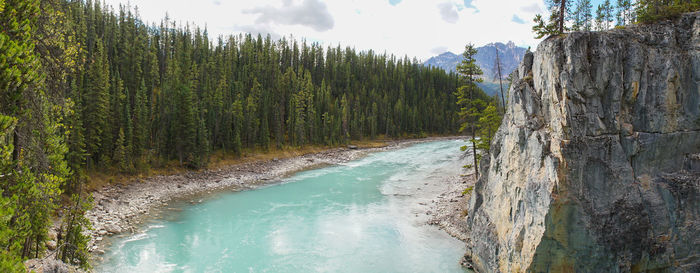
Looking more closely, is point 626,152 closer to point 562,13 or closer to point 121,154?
point 562,13

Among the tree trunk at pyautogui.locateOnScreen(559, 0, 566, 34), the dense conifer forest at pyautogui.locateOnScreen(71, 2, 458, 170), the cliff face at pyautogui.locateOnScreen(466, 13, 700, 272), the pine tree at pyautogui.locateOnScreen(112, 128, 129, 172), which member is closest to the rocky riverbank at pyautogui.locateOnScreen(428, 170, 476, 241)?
the cliff face at pyautogui.locateOnScreen(466, 13, 700, 272)

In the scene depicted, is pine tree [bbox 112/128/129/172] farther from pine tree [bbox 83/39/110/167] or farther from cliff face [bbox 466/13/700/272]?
cliff face [bbox 466/13/700/272]

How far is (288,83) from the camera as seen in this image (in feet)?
250

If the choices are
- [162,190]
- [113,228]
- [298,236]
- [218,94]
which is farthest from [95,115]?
[298,236]

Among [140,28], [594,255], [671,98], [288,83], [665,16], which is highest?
[140,28]

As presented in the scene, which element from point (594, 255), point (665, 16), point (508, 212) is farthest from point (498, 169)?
point (665, 16)

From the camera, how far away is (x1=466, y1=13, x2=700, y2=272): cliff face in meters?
10.9

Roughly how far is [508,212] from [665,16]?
8.77 m

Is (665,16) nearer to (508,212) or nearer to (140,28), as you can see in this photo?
(508,212)

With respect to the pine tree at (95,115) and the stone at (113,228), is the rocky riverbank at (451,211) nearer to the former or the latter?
the stone at (113,228)

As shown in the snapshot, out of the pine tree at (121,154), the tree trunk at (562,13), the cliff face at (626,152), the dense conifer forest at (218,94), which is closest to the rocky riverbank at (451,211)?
the cliff face at (626,152)

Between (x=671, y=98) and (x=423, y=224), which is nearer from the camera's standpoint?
(x=671, y=98)

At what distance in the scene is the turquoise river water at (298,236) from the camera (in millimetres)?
17688

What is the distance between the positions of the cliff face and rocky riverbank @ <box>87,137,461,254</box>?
22.7m
